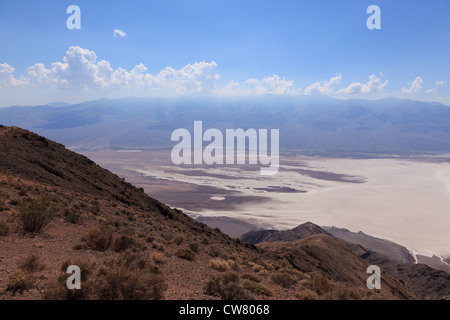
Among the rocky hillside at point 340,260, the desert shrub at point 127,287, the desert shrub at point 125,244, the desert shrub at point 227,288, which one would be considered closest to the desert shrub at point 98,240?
the desert shrub at point 125,244

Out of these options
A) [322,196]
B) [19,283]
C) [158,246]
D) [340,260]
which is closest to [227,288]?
[19,283]

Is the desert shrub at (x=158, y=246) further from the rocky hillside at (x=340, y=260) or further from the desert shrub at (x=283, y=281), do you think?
the rocky hillside at (x=340, y=260)

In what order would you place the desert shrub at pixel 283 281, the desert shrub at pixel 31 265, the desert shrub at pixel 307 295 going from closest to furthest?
the desert shrub at pixel 31 265, the desert shrub at pixel 307 295, the desert shrub at pixel 283 281

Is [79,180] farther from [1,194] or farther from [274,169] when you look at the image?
[274,169]

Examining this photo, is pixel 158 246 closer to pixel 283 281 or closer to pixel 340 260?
pixel 283 281

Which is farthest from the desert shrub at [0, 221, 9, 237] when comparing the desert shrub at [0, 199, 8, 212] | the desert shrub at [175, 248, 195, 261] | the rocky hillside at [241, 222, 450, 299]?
the rocky hillside at [241, 222, 450, 299]

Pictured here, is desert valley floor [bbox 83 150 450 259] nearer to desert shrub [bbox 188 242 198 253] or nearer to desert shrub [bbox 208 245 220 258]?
desert shrub [bbox 208 245 220 258]
